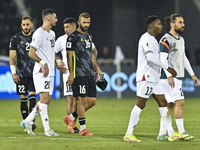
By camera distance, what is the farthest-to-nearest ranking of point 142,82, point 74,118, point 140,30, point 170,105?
point 140,30 < point 74,118 < point 170,105 < point 142,82

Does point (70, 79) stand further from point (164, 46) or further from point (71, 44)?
point (164, 46)

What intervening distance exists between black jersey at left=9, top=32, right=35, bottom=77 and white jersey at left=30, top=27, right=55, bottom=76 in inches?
40.1

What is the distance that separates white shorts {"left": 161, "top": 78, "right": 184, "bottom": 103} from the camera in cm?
717

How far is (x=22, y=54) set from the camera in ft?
28.6

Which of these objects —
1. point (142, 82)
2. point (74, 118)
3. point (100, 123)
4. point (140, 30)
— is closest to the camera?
point (142, 82)

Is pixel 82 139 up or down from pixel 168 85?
down

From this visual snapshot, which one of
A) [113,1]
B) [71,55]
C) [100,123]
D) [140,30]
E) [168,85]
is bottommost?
[100,123]

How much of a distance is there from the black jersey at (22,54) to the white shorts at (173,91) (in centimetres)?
279

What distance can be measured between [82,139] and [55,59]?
1.61m

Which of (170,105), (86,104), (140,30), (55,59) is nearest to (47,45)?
(55,59)

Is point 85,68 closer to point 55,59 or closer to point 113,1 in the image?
point 55,59

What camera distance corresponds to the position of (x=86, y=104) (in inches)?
Result: 317

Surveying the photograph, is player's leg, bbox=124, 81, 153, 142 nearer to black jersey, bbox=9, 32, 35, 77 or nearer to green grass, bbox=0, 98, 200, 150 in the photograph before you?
green grass, bbox=0, 98, 200, 150

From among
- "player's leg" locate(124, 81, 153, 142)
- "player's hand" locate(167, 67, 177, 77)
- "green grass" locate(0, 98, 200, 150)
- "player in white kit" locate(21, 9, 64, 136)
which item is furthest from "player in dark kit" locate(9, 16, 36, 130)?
"player's hand" locate(167, 67, 177, 77)
